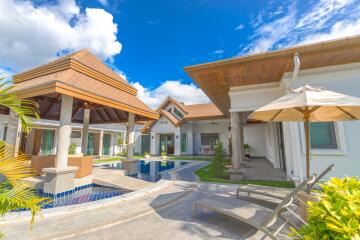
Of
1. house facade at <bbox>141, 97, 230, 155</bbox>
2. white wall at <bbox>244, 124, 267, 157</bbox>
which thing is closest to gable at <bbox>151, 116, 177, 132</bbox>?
house facade at <bbox>141, 97, 230, 155</bbox>

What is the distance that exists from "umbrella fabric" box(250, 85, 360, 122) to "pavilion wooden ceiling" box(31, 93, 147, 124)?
913cm

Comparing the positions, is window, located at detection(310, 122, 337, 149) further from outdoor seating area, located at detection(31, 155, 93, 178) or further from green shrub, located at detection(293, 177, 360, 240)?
outdoor seating area, located at detection(31, 155, 93, 178)

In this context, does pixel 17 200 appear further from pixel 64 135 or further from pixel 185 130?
pixel 185 130

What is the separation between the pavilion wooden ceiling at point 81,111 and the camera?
33.9 ft

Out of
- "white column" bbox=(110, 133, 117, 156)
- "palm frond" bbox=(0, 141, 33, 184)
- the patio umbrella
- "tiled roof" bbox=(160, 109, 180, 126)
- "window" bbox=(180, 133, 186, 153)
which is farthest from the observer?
"white column" bbox=(110, 133, 117, 156)

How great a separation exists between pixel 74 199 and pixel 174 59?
20.4 meters

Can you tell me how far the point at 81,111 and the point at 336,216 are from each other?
16204 millimetres

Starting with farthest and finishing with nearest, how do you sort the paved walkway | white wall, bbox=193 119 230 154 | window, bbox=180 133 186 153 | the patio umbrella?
window, bbox=180 133 186 153, white wall, bbox=193 119 230 154, the paved walkway, the patio umbrella

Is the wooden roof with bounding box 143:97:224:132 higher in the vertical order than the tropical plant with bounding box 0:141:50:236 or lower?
higher

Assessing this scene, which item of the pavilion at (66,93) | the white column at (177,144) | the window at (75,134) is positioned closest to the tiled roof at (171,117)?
the white column at (177,144)

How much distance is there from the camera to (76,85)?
20.7 feet

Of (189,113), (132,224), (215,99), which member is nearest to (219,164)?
(215,99)

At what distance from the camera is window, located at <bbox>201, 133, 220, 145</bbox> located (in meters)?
23.8

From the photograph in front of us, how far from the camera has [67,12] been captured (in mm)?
8570
